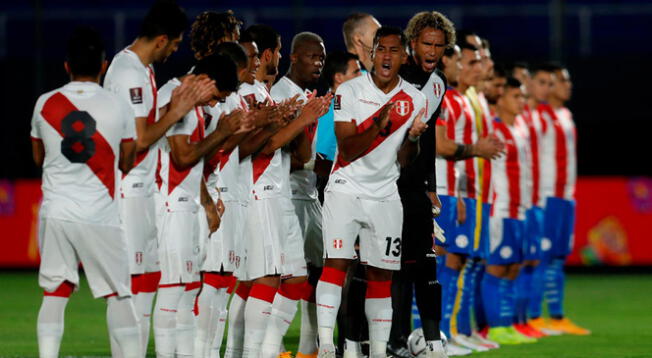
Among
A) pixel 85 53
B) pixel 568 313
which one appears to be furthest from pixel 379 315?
pixel 568 313

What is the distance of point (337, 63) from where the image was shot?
30.9 feet

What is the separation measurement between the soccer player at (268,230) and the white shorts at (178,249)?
36.8 inches

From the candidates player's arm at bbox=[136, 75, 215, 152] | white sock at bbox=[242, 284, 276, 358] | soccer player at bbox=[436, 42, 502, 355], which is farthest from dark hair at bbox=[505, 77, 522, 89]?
player's arm at bbox=[136, 75, 215, 152]

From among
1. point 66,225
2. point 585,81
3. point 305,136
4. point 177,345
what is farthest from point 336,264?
point 585,81

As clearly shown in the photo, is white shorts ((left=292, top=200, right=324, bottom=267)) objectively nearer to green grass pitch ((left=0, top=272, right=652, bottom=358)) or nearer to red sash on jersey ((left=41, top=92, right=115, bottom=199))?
green grass pitch ((left=0, top=272, right=652, bottom=358))

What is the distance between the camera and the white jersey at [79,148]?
20.4 ft

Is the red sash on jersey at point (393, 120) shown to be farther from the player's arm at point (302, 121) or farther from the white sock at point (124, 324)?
the white sock at point (124, 324)

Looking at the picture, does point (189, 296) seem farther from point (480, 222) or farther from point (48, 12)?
point (48, 12)

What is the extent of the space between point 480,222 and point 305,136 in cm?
289

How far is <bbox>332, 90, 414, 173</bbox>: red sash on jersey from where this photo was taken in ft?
26.1

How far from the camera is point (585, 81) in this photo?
20.0 m

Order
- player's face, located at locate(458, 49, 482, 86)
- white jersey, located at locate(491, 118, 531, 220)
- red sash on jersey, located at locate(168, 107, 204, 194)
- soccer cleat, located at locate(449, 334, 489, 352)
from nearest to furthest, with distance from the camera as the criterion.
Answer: red sash on jersey, located at locate(168, 107, 204, 194)
soccer cleat, located at locate(449, 334, 489, 352)
player's face, located at locate(458, 49, 482, 86)
white jersey, located at locate(491, 118, 531, 220)

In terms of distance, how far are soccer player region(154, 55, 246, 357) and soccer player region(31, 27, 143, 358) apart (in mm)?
371

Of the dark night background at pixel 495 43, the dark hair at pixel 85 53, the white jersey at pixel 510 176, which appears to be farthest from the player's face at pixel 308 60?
the dark night background at pixel 495 43
